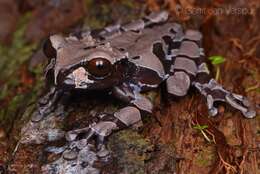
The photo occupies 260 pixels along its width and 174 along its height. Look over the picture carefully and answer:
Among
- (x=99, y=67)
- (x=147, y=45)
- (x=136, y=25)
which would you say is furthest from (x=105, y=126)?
(x=136, y=25)

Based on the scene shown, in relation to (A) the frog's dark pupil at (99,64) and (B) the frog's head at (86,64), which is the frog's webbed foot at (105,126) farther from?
(A) the frog's dark pupil at (99,64)

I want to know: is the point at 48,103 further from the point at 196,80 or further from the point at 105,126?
the point at 196,80

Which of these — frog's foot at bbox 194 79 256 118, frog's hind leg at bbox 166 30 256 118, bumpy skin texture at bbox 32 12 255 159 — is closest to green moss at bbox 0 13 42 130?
bumpy skin texture at bbox 32 12 255 159

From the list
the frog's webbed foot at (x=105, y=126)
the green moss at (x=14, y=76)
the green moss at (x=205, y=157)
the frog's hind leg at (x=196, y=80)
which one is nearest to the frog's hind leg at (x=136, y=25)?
the frog's hind leg at (x=196, y=80)

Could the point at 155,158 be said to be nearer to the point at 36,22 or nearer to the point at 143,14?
the point at 143,14

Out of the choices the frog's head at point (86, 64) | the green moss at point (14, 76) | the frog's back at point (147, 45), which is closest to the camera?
the frog's head at point (86, 64)

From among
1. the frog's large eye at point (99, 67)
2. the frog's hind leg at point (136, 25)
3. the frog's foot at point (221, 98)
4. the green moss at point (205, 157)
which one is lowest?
the green moss at point (205, 157)
